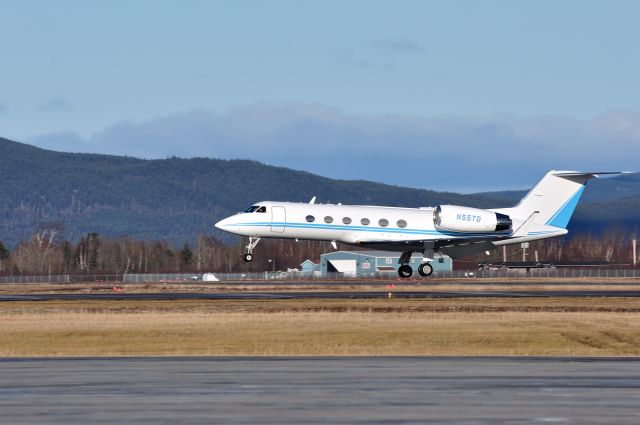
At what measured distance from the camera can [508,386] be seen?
22969 millimetres

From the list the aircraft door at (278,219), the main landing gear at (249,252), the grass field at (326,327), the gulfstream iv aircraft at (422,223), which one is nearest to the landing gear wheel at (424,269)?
the gulfstream iv aircraft at (422,223)

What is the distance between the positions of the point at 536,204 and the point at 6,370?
166 ft

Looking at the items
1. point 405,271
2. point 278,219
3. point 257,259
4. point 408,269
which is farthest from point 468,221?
point 257,259

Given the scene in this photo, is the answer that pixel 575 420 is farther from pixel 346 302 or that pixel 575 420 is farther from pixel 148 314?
pixel 346 302

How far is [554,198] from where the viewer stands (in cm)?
7356

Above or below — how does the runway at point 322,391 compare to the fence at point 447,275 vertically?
below

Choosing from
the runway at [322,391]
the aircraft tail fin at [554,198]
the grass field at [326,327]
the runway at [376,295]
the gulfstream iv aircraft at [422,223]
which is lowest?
the runway at [322,391]

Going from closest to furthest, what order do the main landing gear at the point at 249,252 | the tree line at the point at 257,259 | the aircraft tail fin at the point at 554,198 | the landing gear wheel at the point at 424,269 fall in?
the main landing gear at the point at 249,252 < the landing gear wheel at the point at 424,269 < the aircraft tail fin at the point at 554,198 < the tree line at the point at 257,259

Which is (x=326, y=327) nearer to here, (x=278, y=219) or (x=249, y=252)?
(x=249, y=252)

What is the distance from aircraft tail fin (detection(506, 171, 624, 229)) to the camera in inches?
2884

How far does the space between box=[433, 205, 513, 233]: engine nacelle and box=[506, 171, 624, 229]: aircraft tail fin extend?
3.69 metres

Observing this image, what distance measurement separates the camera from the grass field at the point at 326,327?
119 feet

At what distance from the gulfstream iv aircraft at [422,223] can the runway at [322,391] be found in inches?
1471

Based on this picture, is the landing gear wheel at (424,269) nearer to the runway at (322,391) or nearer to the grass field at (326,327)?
the grass field at (326,327)
